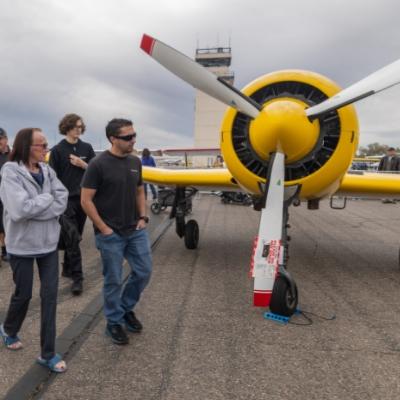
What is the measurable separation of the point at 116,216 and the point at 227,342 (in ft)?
4.32

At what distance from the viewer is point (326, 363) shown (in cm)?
250

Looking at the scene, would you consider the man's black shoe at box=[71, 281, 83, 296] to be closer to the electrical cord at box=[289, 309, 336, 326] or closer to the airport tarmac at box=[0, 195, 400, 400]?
the airport tarmac at box=[0, 195, 400, 400]

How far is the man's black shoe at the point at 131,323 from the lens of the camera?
2.92 m

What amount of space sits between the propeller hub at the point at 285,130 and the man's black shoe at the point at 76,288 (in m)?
2.35

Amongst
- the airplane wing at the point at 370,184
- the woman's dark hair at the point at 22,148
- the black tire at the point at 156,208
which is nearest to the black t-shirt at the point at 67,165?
the woman's dark hair at the point at 22,148

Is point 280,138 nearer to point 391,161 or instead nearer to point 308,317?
point 308,317

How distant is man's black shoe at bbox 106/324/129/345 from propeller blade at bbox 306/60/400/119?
2501 millimetres

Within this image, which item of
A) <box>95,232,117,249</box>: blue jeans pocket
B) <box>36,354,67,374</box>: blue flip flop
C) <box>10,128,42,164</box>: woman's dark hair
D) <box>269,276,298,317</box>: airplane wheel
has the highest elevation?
<box>10,128,42,164</box>: woman's dark hair

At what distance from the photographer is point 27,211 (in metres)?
2.14

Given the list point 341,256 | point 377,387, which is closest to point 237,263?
point 341,256

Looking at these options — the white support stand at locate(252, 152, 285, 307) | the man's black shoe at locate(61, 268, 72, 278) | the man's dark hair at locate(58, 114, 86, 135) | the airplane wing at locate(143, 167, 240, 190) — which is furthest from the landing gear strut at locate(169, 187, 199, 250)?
the white support stand at locate(252, 152, 285, 307)

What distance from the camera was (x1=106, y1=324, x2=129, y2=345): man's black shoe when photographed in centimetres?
270

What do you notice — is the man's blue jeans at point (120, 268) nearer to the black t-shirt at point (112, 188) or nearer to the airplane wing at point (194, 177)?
the black t-shirt at point (112, 188)

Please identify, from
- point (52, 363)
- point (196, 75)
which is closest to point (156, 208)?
point (196, 75)
